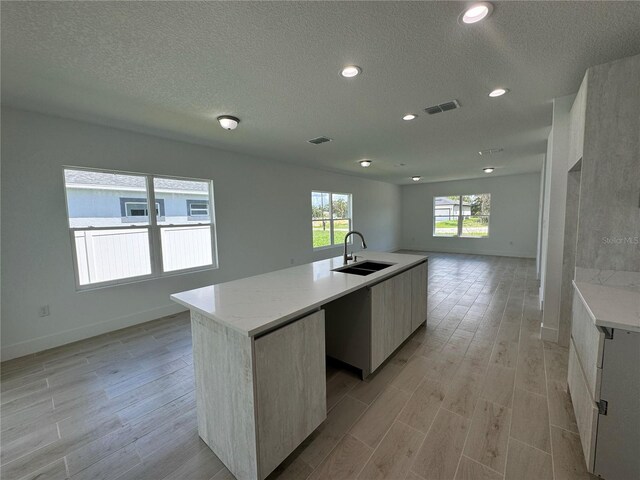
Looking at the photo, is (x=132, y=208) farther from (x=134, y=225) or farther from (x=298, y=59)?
(x=298, y=59)

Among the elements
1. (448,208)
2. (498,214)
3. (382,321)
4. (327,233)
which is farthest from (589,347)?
(448,208)

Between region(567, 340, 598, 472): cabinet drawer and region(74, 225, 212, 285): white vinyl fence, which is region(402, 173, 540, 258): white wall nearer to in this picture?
region(567, 340, 598, 472): cabinet drawer

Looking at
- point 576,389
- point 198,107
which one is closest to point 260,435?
point 576,389

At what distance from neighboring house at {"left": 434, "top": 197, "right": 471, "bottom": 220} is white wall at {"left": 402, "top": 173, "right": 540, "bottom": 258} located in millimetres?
205

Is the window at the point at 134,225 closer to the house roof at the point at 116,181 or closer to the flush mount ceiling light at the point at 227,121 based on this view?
the house roof at the point at 116,181

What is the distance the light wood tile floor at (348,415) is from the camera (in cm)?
145

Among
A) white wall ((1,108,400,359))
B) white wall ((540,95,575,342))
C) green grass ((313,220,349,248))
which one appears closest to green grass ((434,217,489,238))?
green grass ((313,220,349,248))

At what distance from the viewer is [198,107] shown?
2.61 meters

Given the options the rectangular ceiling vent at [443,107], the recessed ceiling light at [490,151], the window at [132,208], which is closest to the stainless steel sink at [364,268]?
the rectangular ceiling vent at [443,107]

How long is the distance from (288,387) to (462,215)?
A: 9003 mm

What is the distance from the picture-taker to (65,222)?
2936 mm

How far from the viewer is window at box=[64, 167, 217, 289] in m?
3.09

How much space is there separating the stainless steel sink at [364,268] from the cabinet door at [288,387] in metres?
1.04

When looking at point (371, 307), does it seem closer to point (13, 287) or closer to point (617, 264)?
point (617, 264)
